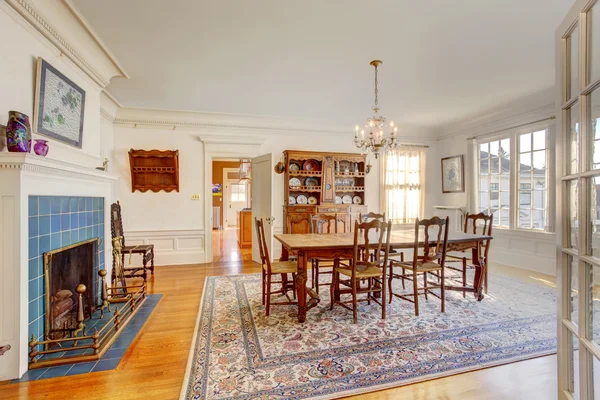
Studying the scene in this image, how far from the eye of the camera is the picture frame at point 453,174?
555cm

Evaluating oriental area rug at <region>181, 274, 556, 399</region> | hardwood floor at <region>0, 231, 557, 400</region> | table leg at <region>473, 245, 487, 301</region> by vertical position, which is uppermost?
table leg at <region>473, 245, 487, 301</region>

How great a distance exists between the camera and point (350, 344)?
7.20 ft

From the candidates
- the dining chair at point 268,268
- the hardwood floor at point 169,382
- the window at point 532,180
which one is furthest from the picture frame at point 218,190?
the window at point 532,180

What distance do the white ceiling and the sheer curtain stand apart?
1630 mm

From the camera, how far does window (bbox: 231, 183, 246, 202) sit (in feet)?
38.6

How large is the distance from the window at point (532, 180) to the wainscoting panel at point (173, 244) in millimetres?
5608

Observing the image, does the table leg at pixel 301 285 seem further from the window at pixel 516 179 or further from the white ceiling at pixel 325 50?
the window at pixel 516 179

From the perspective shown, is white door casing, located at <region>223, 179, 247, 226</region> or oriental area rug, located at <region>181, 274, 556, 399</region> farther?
white door casing, located at <region>223, 179, 247, 226</region>

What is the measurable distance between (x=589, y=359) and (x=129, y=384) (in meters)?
2.37

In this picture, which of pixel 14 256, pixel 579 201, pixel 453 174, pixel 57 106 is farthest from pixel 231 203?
pixel 579 201

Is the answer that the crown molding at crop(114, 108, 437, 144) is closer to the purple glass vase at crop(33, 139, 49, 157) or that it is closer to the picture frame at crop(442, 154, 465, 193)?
the picture frame at crop(442, 154, 465, 193)

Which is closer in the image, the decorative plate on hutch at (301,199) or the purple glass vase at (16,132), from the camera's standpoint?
the purple glass vase at (16,132)

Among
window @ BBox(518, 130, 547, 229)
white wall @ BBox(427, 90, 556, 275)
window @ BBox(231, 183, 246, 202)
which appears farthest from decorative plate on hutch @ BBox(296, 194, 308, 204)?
window @ BBox(231, 183, 246, 202)

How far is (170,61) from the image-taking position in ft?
10.1
